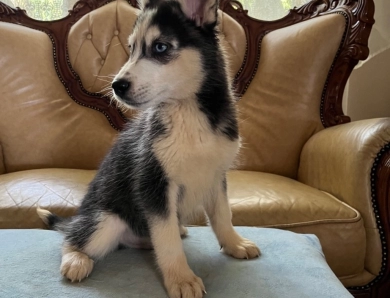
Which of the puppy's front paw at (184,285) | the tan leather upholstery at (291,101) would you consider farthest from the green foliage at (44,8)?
the puppy's front paw at (184,285)

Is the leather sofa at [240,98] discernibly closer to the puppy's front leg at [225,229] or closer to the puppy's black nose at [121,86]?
the puppy's front leg at [225,229]

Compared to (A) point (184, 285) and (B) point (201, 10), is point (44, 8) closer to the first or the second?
(B) point (201, 10)

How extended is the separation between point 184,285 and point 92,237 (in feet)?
1.16

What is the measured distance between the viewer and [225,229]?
130 centimetres

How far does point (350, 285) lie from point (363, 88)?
1857 mm

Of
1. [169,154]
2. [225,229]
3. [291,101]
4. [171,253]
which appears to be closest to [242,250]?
[225,229]

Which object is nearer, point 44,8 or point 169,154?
point 169,154

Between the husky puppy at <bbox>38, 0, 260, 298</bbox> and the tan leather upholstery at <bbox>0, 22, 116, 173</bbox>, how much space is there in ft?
3.86

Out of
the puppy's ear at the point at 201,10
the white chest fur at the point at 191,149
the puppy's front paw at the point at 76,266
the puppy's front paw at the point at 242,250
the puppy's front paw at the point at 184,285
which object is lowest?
the puppy's front paw at the point at 76,266

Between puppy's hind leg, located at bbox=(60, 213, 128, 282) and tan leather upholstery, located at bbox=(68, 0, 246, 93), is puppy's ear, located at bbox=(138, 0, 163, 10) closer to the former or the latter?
puppy's hind leg, located at bbox=(60, 213, 128, 282)

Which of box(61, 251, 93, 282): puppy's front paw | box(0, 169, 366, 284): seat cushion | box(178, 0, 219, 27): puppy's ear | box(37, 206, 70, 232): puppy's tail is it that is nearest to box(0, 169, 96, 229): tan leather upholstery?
box(0, 169, 366, 284): seat cushion

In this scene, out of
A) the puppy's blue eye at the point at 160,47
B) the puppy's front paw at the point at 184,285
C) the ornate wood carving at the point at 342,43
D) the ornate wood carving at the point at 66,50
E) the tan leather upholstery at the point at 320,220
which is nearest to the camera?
the puppy's front paw at the point at 184,285

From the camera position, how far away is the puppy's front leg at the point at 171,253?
1.04 m

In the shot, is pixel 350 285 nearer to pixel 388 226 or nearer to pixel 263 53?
pixel 388 226
